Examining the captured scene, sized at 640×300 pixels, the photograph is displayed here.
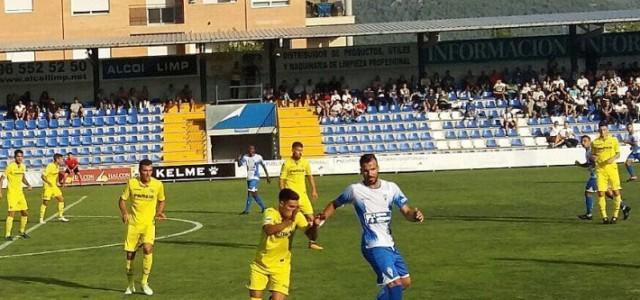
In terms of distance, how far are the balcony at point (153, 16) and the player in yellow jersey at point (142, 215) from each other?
5814cm

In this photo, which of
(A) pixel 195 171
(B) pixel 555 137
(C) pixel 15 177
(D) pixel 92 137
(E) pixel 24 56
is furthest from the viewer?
(E) pixel 24 56

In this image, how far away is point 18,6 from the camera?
74.6 metres

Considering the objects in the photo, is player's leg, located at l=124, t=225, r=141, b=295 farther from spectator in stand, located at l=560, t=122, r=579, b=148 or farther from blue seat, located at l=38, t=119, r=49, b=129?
blue seat, located at l=38, t=119, r=49, b=129

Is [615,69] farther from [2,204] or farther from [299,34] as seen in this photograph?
[2,204]

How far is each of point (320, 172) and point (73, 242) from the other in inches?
1015

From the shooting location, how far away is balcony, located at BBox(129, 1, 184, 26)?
7506cm

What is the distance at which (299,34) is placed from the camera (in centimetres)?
5694

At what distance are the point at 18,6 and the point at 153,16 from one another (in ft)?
29.4

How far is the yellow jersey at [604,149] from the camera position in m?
24.9

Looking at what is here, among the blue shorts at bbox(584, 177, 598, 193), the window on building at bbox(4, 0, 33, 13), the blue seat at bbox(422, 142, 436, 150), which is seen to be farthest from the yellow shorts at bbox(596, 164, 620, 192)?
the window on building at bbox(4, 0, 33, 13)

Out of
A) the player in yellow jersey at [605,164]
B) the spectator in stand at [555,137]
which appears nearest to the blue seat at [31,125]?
the spectator in stand at [555,137]

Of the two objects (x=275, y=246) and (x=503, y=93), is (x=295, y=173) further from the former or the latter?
(x=503, y=93)

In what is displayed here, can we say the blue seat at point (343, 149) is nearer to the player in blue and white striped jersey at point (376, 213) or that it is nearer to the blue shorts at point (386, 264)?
the player in blue and white striped jersey at point (376, 213)

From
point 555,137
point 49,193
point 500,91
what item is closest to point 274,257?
point 49,193
